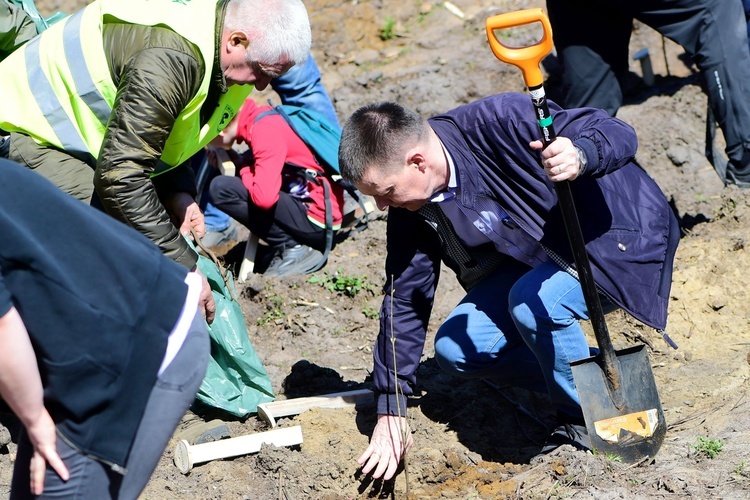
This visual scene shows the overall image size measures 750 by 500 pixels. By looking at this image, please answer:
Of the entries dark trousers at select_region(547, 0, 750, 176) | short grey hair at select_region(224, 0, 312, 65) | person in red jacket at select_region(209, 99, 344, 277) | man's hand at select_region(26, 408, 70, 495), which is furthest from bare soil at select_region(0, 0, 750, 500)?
short grey hair at select_region(224, 0, 312, 65)

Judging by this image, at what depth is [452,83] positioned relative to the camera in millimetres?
6809

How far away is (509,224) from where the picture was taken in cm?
328

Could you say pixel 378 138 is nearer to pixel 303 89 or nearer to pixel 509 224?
pixel 509 224

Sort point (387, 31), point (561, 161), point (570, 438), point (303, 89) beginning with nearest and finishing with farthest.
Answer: point (561, 161) < point (570, 438) < point (303, 89) < point (387, 31)

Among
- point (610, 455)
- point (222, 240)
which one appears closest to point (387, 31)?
point (222, 240)

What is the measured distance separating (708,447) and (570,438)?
1.67 ft

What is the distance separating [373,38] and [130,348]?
20.8 ft

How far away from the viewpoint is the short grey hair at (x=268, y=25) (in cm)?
320

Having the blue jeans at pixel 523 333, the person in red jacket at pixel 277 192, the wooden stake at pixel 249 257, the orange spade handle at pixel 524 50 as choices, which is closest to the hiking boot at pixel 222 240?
the wooden stake at pixel 249 257

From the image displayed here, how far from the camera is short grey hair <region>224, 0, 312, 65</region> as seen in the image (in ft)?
10.5

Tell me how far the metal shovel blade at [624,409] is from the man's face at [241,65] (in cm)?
158

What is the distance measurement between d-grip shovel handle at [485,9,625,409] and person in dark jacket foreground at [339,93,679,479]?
0.30 feet

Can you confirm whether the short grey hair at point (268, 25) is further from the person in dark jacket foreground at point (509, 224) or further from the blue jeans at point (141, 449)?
the blue jeans at point (141, 449)

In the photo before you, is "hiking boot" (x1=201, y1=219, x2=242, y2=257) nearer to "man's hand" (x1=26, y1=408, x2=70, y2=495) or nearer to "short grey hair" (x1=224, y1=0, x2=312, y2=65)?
"short grey hair" (x1=224, y1=0, x2=312, y2=65)
